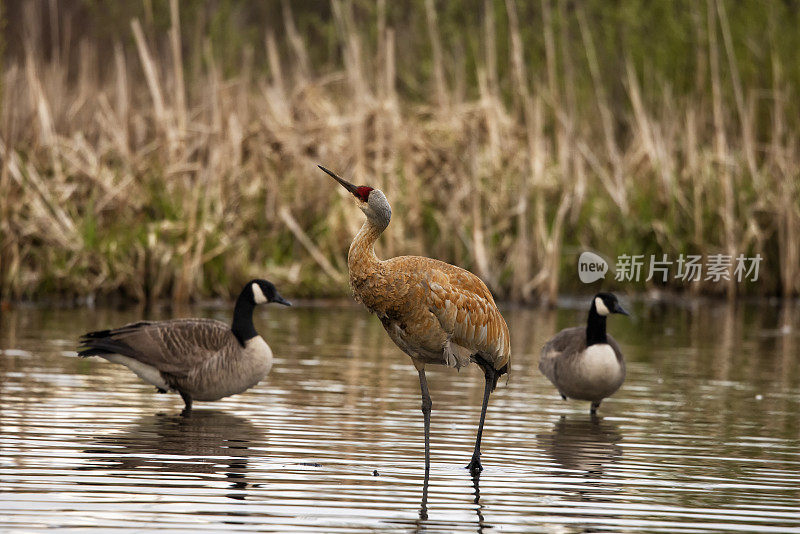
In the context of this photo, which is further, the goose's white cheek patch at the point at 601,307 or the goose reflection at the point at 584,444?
the goose's white cheek patch at the point at 601,307

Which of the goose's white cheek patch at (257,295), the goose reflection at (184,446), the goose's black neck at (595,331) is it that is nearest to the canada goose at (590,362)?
the goose's black neck at (595,331)

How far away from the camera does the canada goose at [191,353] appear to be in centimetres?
1129

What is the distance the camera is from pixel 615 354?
39.2 feet

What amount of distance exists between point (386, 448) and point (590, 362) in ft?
8.87

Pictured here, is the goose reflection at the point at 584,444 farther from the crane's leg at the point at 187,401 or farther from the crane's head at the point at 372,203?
the crane's leg at the point at 187,401

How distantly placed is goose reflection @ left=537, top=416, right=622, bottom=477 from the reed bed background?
9318 millimetres

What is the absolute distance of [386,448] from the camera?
951 cm

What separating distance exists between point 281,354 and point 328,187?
6.47m

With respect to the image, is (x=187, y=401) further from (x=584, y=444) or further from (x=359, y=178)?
(x=359, y=178)

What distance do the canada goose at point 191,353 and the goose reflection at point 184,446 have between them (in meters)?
0.30

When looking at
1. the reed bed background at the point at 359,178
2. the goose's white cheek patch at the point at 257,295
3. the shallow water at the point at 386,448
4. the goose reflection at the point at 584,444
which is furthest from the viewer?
the reed bed background at the point at 359,178

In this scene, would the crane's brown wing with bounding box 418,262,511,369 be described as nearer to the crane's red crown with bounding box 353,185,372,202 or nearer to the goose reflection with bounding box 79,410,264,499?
the crane's red crown with bounding box 353,185,372,202

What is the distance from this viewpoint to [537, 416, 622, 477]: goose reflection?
924cm

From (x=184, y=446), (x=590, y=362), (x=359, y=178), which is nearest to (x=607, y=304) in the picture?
(x=590, y=362)
